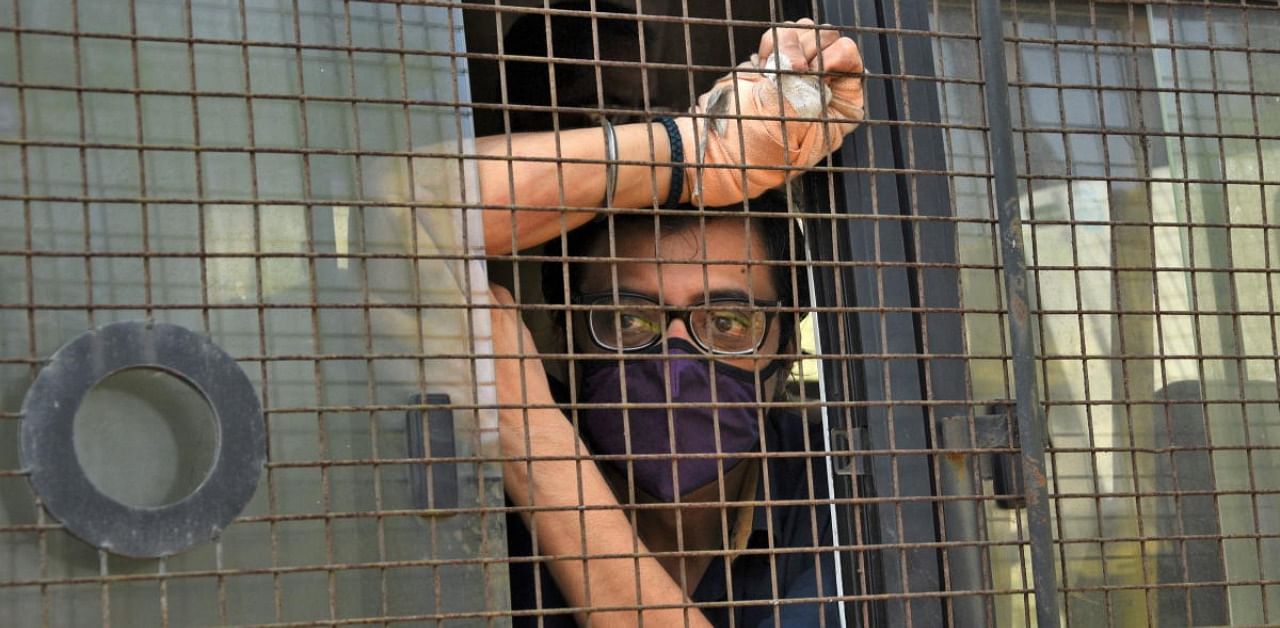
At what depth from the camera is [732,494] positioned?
2844 mm

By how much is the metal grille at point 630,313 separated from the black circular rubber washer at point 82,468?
0.03m

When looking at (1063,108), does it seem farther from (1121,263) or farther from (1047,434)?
(1047,434)

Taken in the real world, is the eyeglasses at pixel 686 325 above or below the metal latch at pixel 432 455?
above

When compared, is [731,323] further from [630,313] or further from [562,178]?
[562,178]

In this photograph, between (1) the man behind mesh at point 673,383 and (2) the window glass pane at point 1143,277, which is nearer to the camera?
(1) the man behind mesh at point 673,383

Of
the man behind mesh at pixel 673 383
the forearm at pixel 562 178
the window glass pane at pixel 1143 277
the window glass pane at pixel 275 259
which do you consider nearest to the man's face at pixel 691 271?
the man behind mesh at pixel 673 383

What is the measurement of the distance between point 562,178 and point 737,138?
0.35 m

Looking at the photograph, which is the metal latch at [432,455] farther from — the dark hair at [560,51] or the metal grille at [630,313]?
the dark hair at [560,51]

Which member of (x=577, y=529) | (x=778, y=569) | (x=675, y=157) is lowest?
(x=778, y=569)

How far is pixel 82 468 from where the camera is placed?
1.68m

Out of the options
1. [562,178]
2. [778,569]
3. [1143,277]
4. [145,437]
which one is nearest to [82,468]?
A: [145,437]

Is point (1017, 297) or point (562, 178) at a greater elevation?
point (562, 178)

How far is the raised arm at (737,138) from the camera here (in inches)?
83.0

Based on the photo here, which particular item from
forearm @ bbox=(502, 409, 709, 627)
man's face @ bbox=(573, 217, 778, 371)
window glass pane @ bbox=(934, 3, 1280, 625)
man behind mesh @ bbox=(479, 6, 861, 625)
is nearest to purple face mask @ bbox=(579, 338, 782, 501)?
man behind mesh @ bbox=(479, 6, 861, 625)
